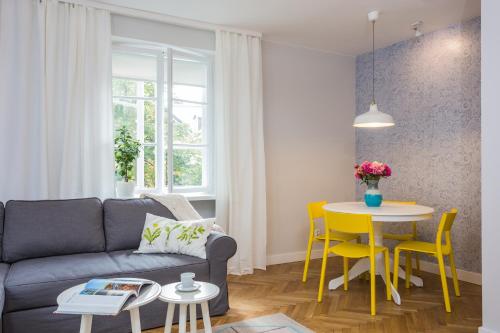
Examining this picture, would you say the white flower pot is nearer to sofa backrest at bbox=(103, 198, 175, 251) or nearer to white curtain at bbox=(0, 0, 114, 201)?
white curtain at bbox=(0, 0, 114, 201)

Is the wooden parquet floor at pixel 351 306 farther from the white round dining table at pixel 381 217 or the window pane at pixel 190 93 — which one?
the window pane at pixel 190 93

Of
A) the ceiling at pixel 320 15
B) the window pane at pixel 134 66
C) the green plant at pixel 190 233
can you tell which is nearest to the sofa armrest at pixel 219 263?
the green plant at pixel 190 233

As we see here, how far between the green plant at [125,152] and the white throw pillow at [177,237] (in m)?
0.78

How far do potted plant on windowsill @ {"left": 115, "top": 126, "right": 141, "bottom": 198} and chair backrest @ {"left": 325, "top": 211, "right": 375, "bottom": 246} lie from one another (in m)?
1.87

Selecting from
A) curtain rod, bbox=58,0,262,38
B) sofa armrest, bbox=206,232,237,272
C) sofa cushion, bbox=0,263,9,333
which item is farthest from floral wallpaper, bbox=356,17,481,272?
sofa cushion, bbox=0,263,9,333

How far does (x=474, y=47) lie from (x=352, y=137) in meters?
1.79

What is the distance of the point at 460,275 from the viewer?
3.94 m

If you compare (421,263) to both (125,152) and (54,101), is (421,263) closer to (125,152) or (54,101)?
(125,152)

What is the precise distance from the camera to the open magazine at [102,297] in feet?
5.79

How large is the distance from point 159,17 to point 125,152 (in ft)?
4.50

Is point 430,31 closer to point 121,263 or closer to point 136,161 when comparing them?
point 136,161

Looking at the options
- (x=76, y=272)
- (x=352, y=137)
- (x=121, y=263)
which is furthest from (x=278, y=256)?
Answer: (x=76, y=272)

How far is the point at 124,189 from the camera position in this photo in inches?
144

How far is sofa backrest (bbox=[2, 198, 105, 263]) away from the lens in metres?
2.89
